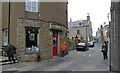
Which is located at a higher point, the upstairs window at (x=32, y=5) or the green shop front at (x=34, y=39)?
the upstairs window at (x=32, y=5)

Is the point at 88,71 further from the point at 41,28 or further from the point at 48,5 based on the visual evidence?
the point at 48,5

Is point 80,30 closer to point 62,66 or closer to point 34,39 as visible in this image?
point 34,39

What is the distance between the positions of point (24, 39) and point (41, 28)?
1.90 m

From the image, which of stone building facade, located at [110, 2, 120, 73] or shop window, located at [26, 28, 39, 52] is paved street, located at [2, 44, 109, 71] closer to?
stone building facade, located at [110, 2, 120, 73]

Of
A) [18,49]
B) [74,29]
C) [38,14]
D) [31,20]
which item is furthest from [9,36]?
[74,29]

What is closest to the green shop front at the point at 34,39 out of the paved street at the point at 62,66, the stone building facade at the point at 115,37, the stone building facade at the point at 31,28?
the stone building facade at the point at 31,28

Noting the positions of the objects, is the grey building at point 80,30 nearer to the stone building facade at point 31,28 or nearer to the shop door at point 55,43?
the shop door at point 55,43

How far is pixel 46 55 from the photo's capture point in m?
11.5

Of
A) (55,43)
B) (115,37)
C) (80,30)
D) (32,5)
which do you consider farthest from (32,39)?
(80,30)

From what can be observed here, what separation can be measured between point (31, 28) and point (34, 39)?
1.07 m

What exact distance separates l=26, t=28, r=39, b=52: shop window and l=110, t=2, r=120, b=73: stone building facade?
21.9 feet

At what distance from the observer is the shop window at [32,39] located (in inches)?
431

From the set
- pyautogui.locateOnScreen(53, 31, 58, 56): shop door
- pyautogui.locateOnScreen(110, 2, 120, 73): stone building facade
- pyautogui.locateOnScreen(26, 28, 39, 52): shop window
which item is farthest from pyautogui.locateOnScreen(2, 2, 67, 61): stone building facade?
pyautogui.locateOnScreen(110, 2, 120, 73): stone building facade

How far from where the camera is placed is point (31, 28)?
11062mm
